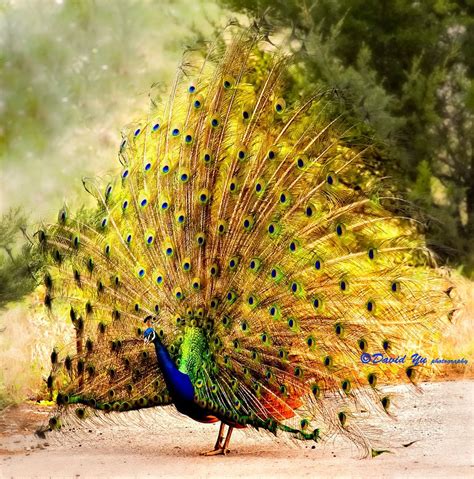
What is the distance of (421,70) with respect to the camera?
12.4 metres

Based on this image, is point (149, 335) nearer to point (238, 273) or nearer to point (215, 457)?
point (238, 273)

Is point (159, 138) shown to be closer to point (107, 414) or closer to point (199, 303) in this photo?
point (199, 303)

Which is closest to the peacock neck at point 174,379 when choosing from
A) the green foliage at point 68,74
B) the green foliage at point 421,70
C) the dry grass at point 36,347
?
the dry grass at point 36,347

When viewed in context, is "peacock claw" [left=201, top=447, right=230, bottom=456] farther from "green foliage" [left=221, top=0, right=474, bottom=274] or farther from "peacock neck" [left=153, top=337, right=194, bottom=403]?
"green foliage" [left=221, top=0, right=474, bottom=274]

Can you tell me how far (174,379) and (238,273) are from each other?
0.80 metres

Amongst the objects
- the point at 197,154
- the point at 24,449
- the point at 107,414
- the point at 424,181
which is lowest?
the point at 24,449

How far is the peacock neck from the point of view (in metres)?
5.95

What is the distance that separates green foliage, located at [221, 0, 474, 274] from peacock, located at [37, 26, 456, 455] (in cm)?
508

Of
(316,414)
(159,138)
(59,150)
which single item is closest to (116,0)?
(59,150)

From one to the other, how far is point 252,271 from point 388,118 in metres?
4.98

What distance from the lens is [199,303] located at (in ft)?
19.7

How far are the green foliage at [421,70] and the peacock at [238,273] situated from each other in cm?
508

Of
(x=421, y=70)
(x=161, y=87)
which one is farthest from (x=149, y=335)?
(x=421, y=70)

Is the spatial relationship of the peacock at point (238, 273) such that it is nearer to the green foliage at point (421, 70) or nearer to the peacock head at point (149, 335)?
the peacock head at point (149, 335)
